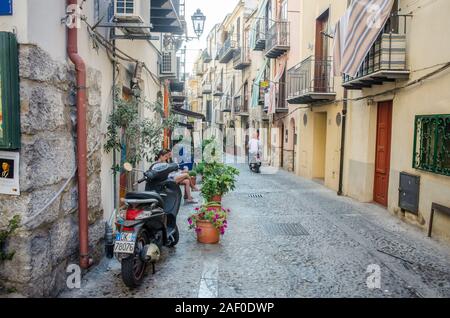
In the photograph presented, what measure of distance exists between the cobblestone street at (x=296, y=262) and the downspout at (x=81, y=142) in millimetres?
449

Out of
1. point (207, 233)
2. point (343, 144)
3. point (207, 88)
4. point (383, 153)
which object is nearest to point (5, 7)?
point (207, 233)

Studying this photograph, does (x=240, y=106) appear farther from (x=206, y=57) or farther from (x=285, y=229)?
(x=285, y=229)

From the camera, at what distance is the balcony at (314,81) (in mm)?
12805

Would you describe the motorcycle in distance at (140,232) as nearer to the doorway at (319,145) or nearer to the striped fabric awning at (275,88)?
the doorway at (319,145)

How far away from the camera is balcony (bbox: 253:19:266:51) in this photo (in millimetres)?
21833

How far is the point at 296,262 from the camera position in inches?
218

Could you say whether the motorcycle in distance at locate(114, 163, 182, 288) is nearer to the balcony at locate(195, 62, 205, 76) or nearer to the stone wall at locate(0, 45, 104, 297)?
the stone wall at locate(0, 45, 104, 297)

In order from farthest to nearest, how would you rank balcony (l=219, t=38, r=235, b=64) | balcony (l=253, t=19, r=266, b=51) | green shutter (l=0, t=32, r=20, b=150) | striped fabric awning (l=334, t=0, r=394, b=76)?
balcony (l=219, t=38, r=235, b=64) < balcony (l=253, t=19, r=266, b=51) < striped fabric awning (l=334, t=0, r=394, b=76) < green shutter (l=0, t=32, r=20, b=150)


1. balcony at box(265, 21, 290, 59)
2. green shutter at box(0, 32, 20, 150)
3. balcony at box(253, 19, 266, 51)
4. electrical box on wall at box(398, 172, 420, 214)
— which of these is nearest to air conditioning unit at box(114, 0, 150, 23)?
green shutter at box(0, 32, 20, 150)

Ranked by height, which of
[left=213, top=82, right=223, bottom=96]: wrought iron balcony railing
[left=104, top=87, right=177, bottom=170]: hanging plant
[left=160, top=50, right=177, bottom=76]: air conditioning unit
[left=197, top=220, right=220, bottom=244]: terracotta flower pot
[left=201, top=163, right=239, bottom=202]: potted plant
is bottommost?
[left=197, top=220, right=220, bottom=244]: terracotta flower pot

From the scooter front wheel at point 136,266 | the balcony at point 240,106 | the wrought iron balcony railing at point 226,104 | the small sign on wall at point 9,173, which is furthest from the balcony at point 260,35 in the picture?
the small sign on wall at point 9,173

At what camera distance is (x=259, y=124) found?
25188 mm
